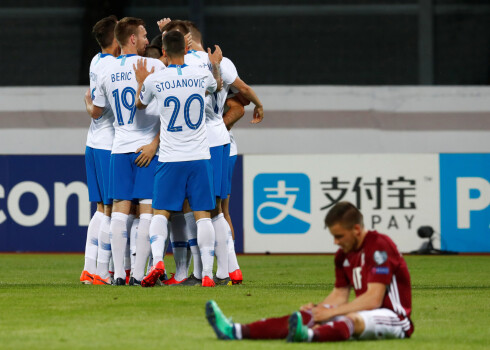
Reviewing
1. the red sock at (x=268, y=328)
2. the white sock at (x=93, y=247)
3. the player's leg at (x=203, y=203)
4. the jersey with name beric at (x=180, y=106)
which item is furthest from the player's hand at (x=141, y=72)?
the red sock at (x=268, y=328)

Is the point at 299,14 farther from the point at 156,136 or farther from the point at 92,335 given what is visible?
the point at 92,335

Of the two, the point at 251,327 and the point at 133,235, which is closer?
the point at 251,327

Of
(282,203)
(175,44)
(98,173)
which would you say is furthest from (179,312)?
(282,203)

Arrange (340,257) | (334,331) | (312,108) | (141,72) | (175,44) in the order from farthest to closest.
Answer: (312,108)
(141,72)
(175,44)
(340,257)
(334,331)

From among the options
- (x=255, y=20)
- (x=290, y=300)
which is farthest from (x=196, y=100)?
(x=255, y=20)

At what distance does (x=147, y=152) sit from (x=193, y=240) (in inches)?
32.3

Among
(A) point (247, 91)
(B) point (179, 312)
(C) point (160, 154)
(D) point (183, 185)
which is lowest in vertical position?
(B) point (179, 312)

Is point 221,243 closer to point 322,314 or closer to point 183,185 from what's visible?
point 183,185

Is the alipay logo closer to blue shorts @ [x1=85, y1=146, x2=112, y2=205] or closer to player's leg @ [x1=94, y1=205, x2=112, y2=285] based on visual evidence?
blue shorts @ [x1=85, y1=146, x2=112, y2=205]

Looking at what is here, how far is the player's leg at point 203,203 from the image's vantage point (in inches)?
348

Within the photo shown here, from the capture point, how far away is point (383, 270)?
5977mm

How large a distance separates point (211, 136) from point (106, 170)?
977mm

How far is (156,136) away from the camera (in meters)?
9.30

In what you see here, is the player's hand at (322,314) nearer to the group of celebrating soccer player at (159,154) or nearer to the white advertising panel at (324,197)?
the group of celebrating soccer player at (159,154)
